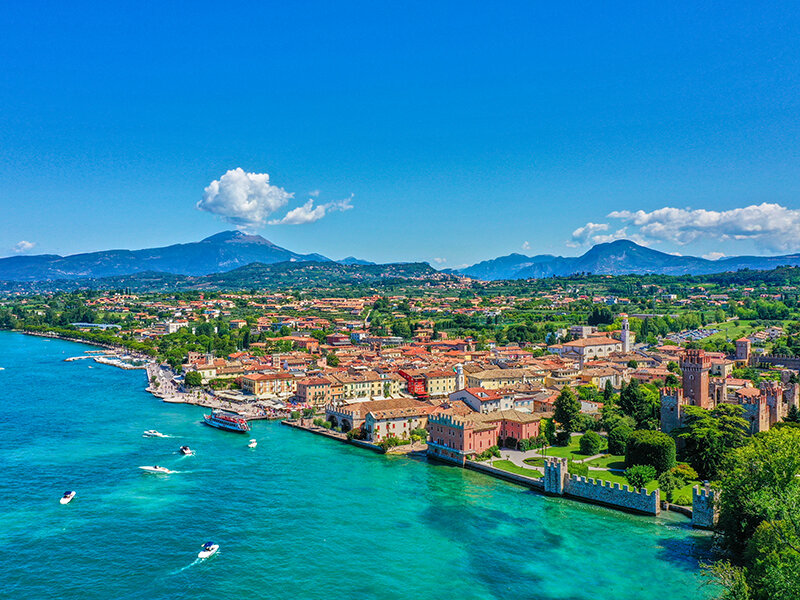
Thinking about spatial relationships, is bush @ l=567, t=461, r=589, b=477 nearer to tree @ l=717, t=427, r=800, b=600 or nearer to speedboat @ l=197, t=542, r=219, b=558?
tree @ l=717, t=427, r=800, b=600

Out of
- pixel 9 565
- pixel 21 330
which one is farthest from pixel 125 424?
pixel 21 330

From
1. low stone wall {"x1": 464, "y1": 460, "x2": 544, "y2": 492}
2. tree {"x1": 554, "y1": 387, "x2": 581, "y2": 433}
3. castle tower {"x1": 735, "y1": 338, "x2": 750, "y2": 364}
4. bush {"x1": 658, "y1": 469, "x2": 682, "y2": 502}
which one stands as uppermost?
castle tower {"x1": 735, "y1": 338, "x2": 750, "y2": 364}

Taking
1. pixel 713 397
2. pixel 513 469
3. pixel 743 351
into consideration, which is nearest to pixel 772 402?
pixel 713 397

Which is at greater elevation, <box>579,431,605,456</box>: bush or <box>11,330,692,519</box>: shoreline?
<box>579,431,605,456</box>: bush

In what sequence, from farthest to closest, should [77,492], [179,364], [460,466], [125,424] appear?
1. [179,364]
2. [125,424]
3. [460,466]
4. [77,492]

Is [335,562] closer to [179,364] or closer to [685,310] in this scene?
[179,364]

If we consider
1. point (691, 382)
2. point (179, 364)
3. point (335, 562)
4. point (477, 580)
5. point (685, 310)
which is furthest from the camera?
point (685, 310)

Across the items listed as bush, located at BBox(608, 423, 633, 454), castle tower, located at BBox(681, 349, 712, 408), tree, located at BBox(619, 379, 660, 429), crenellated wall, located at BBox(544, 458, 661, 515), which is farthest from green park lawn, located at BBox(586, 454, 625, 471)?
castle tower, located at BBox(681, 349, 712, 408)

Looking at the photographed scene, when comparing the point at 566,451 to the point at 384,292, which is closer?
the point at 566,451
